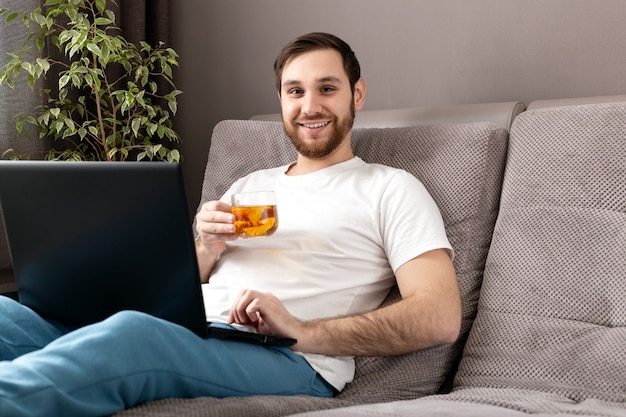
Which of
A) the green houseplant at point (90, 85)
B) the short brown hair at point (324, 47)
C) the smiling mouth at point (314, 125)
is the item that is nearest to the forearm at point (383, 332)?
the smiling mouth at point (314, 125)

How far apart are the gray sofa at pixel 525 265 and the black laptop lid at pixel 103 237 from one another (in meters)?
0.25

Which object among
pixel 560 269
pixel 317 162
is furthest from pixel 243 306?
pixel 560 269

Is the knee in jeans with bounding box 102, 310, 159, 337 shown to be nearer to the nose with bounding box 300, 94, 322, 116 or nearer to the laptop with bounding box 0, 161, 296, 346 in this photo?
the laptop with bounding box 0, 161, 296, 346

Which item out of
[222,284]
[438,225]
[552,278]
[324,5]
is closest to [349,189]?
[438,225]

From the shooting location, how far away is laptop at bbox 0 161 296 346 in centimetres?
127

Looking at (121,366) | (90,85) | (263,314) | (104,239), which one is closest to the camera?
(121,366)

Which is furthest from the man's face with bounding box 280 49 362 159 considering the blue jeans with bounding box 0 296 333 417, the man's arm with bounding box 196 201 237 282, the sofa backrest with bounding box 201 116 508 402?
the blue jeans with bounding box 0 296 333 417

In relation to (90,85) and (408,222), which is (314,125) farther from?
(90,85)

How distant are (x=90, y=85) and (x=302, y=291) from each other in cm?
130

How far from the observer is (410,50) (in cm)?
250

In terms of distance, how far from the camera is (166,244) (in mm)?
1289

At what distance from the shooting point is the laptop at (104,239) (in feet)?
4.18

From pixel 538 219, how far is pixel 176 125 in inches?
72.7

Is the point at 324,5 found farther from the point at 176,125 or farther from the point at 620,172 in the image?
the point at 620,172
